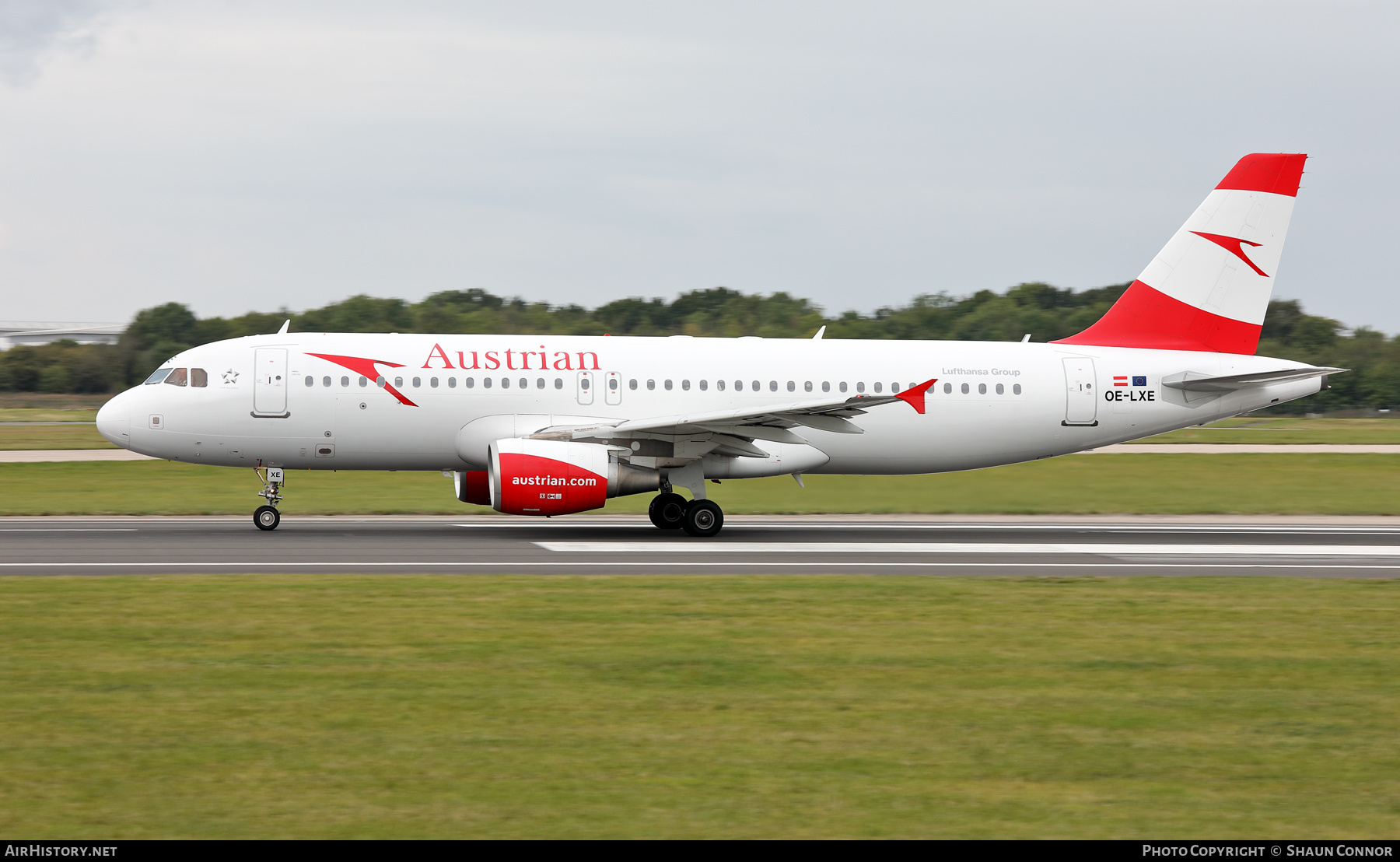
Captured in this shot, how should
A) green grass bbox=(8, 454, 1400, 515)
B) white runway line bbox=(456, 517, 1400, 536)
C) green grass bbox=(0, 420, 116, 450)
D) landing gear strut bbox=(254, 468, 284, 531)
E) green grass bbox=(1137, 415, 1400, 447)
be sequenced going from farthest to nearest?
green grass bbox=(1137, 415, 1400, 447) → green grass bbox=(0, 420, 116, 450) → green grass bbox=(8, 454, 1400, 515) → white runway line bbox=(456, 517, 1400, 536) → landing gear strut bbox=(254, 468, 284, 531)

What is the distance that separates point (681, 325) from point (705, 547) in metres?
51.5

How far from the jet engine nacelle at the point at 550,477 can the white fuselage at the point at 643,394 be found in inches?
59.4

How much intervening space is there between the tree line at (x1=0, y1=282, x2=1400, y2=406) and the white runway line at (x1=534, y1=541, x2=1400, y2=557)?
3139 centimetres

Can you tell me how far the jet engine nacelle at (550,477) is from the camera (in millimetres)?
20109

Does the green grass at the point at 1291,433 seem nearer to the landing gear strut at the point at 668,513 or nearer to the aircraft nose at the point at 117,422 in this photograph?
the landing gear strut at the point at 668,513

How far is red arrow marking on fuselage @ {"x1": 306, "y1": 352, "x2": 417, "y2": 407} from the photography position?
2177 centimetres

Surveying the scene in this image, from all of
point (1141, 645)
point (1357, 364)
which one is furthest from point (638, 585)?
point (1357, 364)

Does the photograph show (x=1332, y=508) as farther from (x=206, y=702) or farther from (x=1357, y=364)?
(x=1357, y=364)

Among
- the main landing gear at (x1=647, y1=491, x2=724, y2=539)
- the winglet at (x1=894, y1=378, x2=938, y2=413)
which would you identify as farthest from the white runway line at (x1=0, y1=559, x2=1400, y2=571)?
the main landing gear at (x1=647, y1=491, x2=724, y2=539)

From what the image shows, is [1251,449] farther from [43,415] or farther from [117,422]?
[43,415]

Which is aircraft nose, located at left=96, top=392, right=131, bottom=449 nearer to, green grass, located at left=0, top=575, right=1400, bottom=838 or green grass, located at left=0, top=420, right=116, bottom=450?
green grass, located at left=0, top=575, right=1400, bottom=838

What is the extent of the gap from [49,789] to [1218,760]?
7130 mm

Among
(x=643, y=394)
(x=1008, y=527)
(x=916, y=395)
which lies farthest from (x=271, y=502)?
(x=1008, y=527)

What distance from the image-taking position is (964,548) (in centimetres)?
2059
